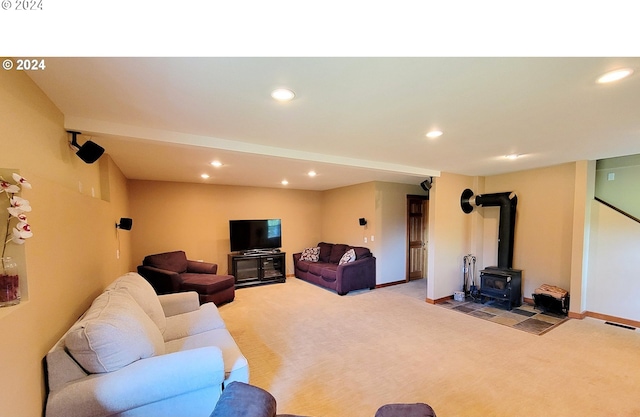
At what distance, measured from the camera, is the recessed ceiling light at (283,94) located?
5.53ft

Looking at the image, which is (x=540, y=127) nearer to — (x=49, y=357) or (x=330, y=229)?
(x=49, y=357)

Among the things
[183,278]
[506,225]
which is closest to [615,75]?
[506,225]

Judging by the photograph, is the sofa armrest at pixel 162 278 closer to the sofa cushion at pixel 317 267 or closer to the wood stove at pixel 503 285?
the sofa cushion at pixel 317 267

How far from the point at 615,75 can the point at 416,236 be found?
5296 mm

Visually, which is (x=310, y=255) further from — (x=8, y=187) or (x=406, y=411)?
(x=8, y=187)

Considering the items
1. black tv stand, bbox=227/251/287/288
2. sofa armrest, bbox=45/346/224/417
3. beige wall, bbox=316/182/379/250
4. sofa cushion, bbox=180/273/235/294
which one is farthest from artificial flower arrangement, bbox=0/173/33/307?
beige wall, bbox=316/182/379/250

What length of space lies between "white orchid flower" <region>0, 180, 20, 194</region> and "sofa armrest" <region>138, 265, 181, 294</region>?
357cm

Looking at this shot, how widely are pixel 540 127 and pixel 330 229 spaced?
5.28 metres

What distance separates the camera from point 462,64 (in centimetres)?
138

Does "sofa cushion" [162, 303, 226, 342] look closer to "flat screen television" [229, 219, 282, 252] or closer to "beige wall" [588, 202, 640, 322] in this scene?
"flat screen television" [229, 219, 282, 252]

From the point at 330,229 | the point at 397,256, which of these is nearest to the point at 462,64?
the point at 397,256

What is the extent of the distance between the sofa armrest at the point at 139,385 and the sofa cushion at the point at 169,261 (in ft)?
11.9

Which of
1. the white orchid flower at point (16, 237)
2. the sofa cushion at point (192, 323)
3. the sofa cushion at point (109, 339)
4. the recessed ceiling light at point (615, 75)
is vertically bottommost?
the sofa cushion at point (192, 323)

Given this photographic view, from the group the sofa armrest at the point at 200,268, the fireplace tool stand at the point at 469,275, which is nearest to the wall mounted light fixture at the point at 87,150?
the sofa armrest at the point at 200,268
